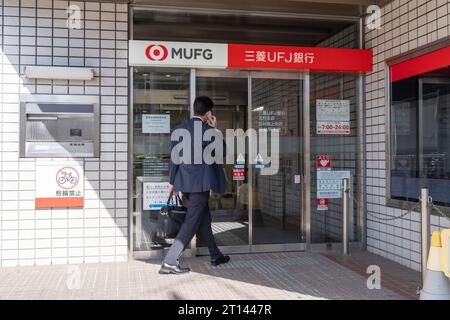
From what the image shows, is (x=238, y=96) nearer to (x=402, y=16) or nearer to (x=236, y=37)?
(x=236, y=37)

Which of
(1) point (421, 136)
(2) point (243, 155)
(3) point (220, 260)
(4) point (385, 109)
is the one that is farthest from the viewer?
A: (2) point (243, 155)

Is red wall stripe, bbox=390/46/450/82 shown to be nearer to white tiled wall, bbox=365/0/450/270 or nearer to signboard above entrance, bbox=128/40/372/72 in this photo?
white tiled wall, bbox=365/0/450/270

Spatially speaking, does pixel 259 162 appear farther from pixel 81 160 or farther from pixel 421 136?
pixel 81 160

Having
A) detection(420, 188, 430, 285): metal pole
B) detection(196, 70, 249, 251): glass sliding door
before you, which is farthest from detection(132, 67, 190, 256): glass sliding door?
detection(420, 188, 430, 285): metal pole

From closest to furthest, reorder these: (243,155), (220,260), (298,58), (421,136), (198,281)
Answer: (198,281), (421,136), (220,260), (298,58), (243,155)

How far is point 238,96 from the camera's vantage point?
6.68 meters

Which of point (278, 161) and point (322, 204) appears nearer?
point (278, 161)

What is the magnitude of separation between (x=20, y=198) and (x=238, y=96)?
3.16 m

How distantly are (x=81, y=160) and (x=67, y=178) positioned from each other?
0.94 feet

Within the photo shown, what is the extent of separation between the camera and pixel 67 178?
6047 mm

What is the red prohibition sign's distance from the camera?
237 inches

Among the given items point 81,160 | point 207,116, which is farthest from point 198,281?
point 81,160

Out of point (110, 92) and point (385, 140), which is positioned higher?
point (110, 92)
